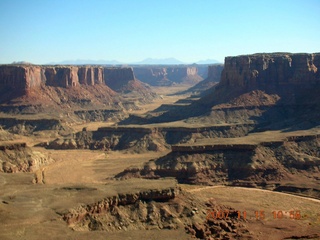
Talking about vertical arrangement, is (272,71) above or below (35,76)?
above

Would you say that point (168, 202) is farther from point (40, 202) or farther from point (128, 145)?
point (128, 145)

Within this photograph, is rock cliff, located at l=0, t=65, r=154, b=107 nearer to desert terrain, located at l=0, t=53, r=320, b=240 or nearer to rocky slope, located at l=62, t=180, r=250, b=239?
desert terrain, located at l=0, t=53, r=320, b=240

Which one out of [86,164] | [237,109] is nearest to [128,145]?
[86,164]

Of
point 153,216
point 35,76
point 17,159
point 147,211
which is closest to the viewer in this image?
point 153,216

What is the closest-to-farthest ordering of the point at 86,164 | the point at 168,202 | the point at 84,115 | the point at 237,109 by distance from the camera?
1. the point at 168,202
2. the point at 86,164
3. the point at 237,109
4. the point at 84,115
